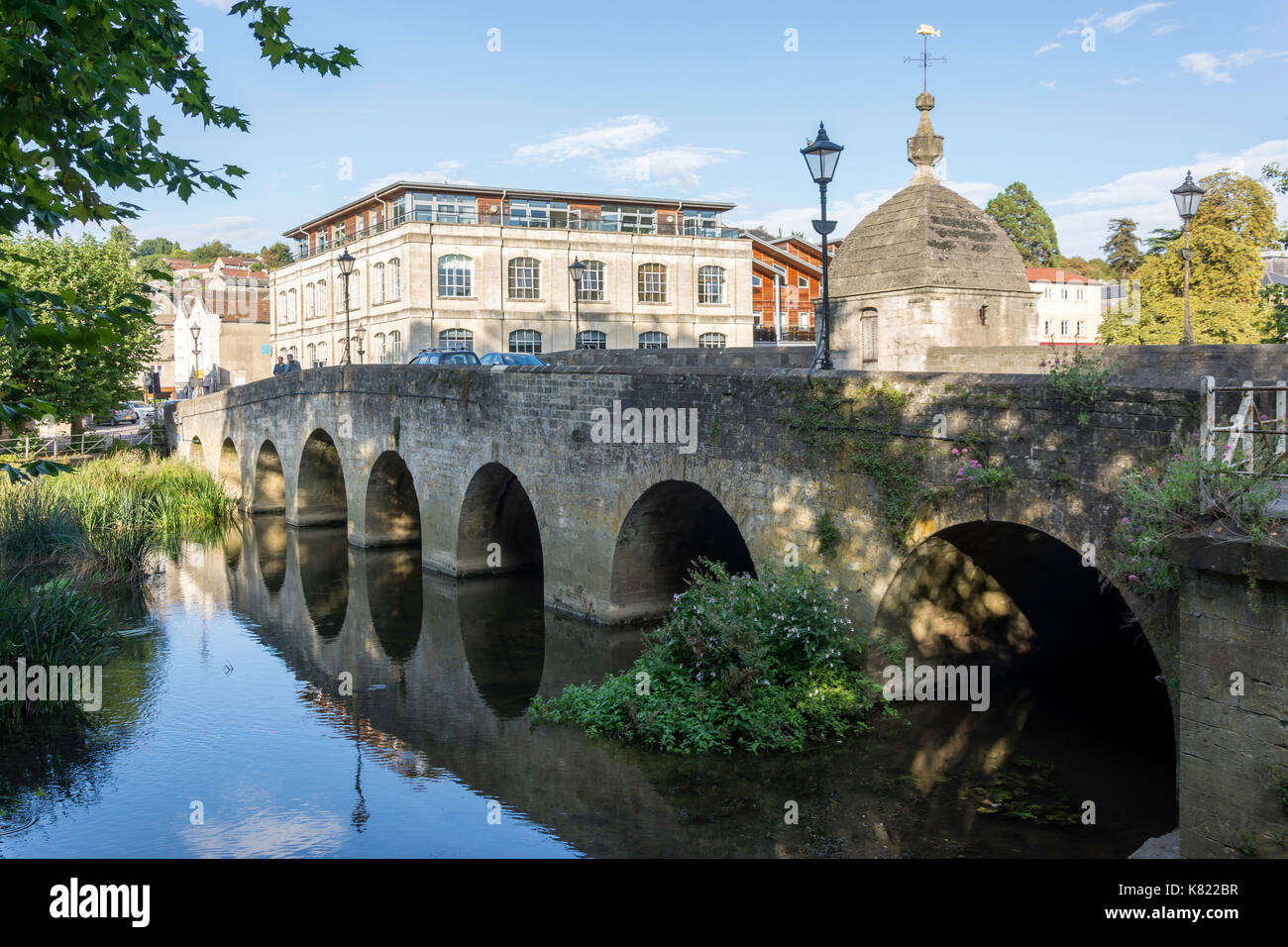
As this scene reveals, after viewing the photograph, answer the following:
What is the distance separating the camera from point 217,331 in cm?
6347

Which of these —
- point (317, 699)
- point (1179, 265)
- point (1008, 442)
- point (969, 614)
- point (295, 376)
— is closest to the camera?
point (1008, 442)

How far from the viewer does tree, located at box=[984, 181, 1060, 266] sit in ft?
193

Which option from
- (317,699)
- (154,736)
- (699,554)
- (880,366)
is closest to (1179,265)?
(880,366)

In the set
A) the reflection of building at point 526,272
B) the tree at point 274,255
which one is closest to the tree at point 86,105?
the reflection of building at point 526,272

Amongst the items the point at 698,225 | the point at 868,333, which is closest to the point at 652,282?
the point at 698,225

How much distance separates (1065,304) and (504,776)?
51.6 m

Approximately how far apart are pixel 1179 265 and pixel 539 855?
28.0 meters

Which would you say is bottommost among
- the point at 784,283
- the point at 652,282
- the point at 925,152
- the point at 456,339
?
the point at 456,339

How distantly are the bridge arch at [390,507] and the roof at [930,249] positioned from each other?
10714 millimetres

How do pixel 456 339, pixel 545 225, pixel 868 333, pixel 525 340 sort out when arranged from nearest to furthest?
1. pixel 868 333
2. pixel 456 339
3. pixel 525 340
4. pixel 545 225

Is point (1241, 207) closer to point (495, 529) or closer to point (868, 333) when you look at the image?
point (868, 333)

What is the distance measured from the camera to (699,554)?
16.0m

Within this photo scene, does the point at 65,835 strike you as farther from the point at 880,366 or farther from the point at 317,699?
the point at 880,366

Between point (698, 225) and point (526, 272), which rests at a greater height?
point (698, 225)
